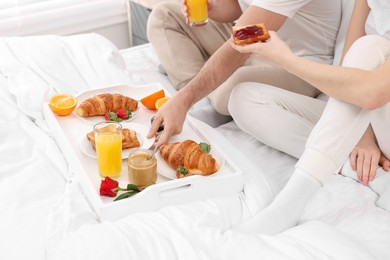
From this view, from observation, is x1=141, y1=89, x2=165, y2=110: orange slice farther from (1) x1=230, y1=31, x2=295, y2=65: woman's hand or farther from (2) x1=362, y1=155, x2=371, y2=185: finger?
(2) x1=362, y1=155, x2=371, y2=185: finger

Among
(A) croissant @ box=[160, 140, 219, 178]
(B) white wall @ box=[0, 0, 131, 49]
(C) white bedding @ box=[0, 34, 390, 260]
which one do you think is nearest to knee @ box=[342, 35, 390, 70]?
(C) white bedding @ box=[0, 34, 390, 260]

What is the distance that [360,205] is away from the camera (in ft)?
4.91

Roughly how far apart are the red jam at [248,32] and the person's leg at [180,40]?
26.6 inches

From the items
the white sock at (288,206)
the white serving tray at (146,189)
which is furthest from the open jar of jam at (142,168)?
the white sock at (288,206)

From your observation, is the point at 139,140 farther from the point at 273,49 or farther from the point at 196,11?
the point at 196,11

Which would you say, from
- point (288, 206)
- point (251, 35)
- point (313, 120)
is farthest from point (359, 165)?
point (251, 35)

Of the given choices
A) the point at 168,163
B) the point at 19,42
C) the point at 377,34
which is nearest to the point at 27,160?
the point at 168,163

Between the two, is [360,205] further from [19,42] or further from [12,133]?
[19,42]

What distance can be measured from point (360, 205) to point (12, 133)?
1061 millimetres

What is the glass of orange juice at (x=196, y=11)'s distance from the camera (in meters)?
2.03

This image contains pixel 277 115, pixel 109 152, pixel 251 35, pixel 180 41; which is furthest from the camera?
pixel 180 41

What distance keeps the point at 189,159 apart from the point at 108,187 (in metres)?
0.23

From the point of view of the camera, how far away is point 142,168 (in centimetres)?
140

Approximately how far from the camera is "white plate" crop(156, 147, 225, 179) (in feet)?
4.88
